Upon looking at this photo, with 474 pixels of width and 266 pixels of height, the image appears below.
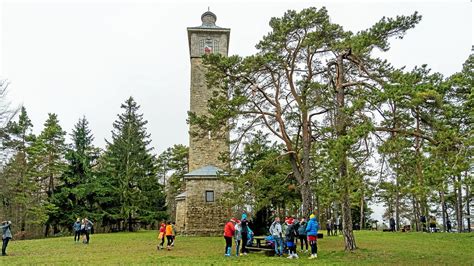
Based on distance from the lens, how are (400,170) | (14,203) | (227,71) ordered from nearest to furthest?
1. (400,170)
2. (227,71)
3. (14,203)

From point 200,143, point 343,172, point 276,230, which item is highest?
point 200,143

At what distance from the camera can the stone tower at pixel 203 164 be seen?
26.5m

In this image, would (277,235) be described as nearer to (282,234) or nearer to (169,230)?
(282,234)

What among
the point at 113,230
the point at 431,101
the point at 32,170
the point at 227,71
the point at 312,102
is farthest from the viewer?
the point at 113,230

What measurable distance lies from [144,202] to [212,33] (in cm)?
1563

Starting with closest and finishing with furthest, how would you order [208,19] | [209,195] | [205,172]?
1. [209,195]
2. [205,172]
3. [208,19]

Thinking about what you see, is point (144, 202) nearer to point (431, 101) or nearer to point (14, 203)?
point (14, 203)

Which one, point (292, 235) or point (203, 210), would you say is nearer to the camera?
point (292, 235)

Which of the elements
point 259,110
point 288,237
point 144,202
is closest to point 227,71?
point 259,110

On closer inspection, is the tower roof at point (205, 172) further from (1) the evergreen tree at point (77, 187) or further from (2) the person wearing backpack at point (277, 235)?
(2) the person wearing backpack at point (277, 235)

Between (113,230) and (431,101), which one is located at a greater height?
(431,101)

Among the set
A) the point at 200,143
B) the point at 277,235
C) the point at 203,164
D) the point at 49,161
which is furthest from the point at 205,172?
the point at 49,161

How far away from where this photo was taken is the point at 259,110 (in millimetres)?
17672

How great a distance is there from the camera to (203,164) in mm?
28641
